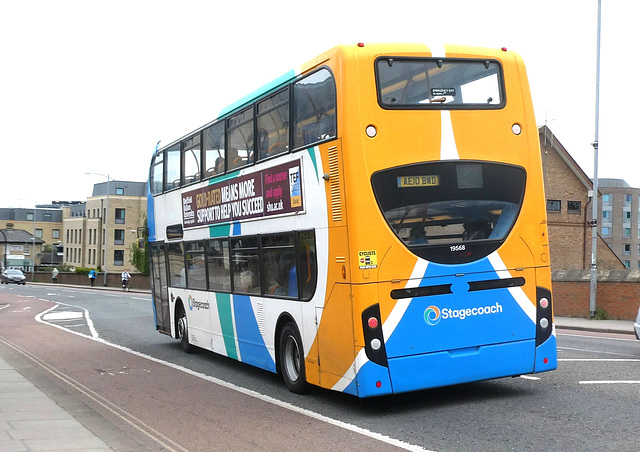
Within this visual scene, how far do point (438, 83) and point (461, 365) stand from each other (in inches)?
128

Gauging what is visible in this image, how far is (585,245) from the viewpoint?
50.9 meters

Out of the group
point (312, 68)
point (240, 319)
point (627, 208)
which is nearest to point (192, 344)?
point (240, 319)

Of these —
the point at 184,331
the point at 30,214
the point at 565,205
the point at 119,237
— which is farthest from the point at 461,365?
the point at 30,214

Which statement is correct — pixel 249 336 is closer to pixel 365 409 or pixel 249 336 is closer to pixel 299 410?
pixel 299 410

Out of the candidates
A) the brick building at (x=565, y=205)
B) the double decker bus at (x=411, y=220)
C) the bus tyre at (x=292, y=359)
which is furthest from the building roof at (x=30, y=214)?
the double decker bus at (x=411, y=220)

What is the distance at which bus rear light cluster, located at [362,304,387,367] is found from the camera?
8.34 meters

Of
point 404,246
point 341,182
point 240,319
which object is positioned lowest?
point 240,319

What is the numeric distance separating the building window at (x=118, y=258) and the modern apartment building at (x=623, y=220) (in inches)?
2621

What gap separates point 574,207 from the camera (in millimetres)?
50812

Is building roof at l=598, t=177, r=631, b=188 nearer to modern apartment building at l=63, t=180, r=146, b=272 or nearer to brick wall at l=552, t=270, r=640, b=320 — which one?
modern apartment building at l=63, t=180, r=146, b=272

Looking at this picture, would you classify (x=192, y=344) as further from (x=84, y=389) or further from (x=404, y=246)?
(x=404, y=246)

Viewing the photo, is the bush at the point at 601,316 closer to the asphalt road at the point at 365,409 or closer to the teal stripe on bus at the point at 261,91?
the asphalt road at the point at 365,409

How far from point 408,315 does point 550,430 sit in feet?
6.36

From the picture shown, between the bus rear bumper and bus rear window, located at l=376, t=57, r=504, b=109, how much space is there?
2829mm
